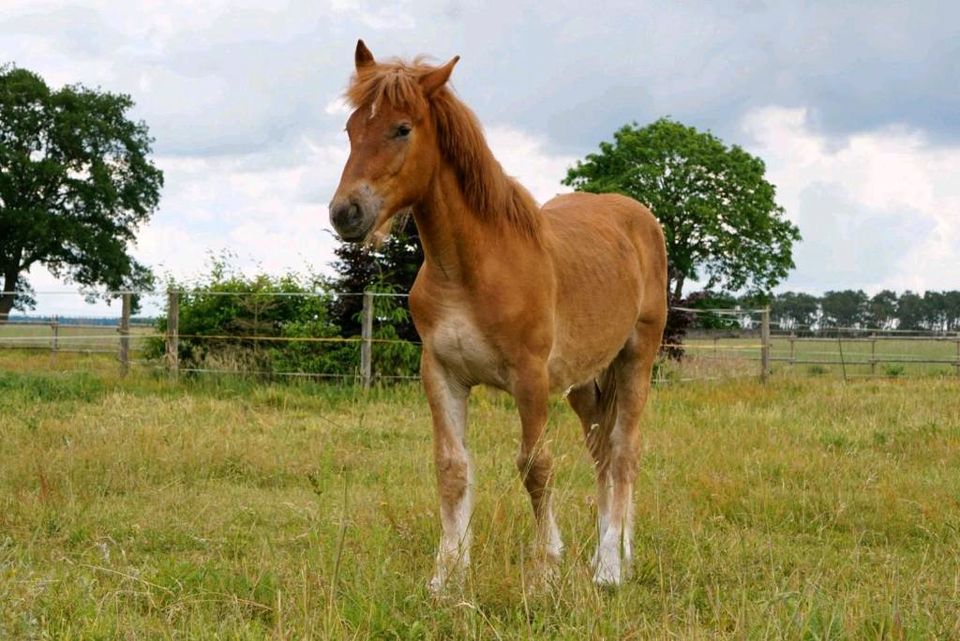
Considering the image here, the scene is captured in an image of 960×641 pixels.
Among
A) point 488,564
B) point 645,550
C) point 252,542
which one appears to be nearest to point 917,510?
point 645,550

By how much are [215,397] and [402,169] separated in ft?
28.9

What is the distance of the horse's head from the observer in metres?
3.74

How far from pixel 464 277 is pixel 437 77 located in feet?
2.73

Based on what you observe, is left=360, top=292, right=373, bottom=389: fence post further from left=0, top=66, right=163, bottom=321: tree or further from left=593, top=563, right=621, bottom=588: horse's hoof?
left=0, top=66, right=163, bottom=321: tree

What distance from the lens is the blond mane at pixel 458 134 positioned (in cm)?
398

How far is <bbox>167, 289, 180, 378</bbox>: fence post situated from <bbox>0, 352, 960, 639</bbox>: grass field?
11.5 feet

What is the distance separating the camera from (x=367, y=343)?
44.7 feet

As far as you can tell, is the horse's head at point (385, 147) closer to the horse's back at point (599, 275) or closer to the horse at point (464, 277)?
the horse at point (464, 277)

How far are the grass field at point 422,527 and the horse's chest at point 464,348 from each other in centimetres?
54

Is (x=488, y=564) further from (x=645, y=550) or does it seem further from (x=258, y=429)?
(x=258, y=429)

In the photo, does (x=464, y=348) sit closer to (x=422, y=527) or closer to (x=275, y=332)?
(x=422, y=527)

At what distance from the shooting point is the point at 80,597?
3941 millimetres

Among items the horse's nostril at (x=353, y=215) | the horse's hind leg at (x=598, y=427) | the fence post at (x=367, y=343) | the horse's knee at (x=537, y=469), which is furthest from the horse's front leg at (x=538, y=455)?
the fence post at (x=367, y=343)

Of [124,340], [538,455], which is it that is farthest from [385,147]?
[124,340]
